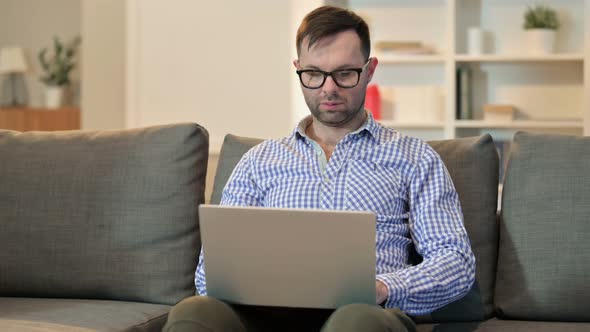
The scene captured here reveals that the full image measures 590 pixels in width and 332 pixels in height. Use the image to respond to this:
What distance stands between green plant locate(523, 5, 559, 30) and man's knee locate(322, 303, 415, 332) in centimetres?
336

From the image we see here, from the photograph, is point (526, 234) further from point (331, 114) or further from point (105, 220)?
point (105, 220)

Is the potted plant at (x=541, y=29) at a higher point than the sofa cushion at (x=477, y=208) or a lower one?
higher

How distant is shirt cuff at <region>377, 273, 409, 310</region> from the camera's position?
1.70 metres

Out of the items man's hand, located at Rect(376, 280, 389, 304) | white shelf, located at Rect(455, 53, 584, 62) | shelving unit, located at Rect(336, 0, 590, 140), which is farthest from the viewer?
shelving unit, located at Rect(336, 0, 590, 140)

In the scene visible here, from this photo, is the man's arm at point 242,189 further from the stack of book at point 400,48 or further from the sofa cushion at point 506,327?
the stack of book at point 400,48

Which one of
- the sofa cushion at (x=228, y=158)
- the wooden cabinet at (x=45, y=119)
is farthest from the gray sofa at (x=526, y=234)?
the wooden cabinet at (x=45, y=119)

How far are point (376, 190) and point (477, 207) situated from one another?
0.94ft

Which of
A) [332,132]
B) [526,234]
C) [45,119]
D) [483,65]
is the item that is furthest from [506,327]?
[45,119]

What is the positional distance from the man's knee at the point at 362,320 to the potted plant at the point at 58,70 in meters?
5.57

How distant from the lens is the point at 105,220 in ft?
7.18

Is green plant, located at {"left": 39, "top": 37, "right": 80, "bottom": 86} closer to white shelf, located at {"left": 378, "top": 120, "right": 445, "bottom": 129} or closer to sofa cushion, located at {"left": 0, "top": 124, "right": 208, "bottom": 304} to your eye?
white shelf, located at {"left": 378, "top": 120, "right": 445, "bottom": 129}

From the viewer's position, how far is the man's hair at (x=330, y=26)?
1.96 m

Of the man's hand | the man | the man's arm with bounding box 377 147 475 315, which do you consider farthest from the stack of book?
the man's hand

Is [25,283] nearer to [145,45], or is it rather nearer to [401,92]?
[145,45]
